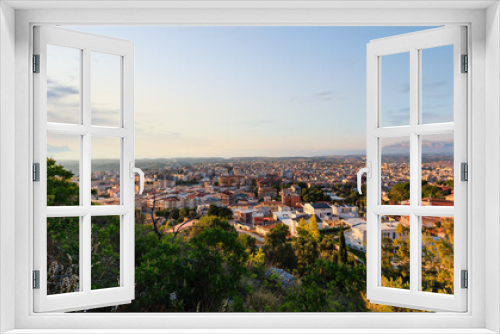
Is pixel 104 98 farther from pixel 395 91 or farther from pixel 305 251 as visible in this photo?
pixel 395 91

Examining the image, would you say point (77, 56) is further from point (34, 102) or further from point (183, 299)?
point (183, 299)

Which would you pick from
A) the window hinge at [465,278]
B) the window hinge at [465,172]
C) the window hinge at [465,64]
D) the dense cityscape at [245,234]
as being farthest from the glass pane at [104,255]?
the window hinge at [465,64]

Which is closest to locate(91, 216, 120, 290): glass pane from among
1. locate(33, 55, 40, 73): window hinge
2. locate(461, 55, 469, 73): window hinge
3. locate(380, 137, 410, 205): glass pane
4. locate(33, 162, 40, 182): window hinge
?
locate(33, 162, 40, 182): window hinge

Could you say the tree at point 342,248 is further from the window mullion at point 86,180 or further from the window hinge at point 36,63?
the window hinge at point 36,63

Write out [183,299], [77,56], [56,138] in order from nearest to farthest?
[77,56], [56,138], [183,299]

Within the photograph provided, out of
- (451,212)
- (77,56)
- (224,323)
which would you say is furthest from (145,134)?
(451,212)
